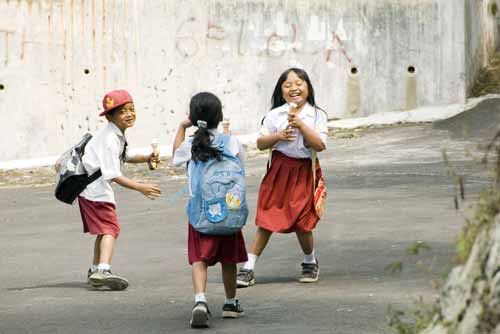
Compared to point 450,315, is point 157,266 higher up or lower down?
lower down

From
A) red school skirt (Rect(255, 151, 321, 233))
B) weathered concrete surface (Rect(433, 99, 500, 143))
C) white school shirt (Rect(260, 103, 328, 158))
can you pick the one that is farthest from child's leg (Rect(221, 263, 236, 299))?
weathered concrete surface (Rect(433, 99, 500, 143))

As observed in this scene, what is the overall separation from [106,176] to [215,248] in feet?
5.09

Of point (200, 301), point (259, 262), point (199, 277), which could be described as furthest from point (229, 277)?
point (259, 262)

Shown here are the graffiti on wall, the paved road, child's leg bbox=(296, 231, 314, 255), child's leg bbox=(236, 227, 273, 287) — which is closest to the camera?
the paved road

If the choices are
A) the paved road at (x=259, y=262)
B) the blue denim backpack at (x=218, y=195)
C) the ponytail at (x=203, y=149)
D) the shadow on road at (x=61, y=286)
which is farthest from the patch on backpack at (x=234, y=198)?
the shadow on road at (x=61, y=286)

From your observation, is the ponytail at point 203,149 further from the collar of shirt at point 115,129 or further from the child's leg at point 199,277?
the collar of shirt at point 115,129

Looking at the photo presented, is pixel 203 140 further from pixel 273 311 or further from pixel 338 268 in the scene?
pixel 338 268

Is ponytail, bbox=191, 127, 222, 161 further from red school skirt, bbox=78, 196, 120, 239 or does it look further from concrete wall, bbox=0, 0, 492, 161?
concrete wall, bbox=0, 0, 492, 161

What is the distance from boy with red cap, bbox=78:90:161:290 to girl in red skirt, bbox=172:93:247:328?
121cm

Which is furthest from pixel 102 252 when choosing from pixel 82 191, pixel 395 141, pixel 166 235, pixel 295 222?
pixel 395 141

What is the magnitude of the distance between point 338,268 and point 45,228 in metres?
4.27

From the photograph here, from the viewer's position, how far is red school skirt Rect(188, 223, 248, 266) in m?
7.49

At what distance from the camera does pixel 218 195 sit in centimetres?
741

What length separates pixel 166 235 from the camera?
37.6 ft
